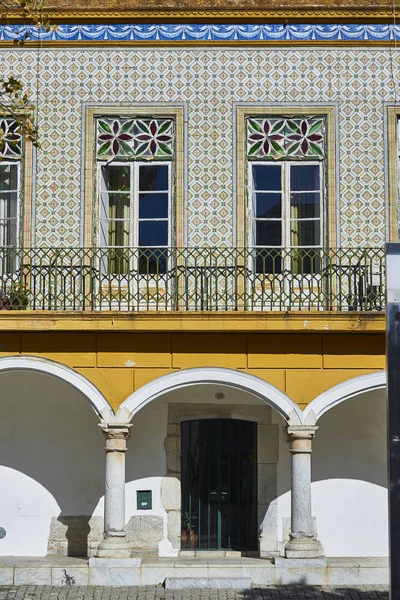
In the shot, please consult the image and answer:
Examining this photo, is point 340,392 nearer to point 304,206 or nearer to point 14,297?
point 304,206

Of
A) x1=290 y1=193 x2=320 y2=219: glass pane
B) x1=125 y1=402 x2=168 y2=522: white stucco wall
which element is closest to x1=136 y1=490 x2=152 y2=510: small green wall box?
x1=125 y1=402 x2=168 y2=522: white stucco wall

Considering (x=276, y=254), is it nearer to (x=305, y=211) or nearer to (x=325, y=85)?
(x=305, y=211)

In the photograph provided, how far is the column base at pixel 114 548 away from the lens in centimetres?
1146

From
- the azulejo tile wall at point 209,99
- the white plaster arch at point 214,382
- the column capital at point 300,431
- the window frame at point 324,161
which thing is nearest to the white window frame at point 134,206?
the azulejo tile wall at point 209,99

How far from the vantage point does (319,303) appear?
12.2m

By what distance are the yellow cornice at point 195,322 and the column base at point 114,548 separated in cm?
234

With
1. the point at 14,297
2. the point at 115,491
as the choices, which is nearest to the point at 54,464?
the point at 115,491

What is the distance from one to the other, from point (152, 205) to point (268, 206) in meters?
1.42

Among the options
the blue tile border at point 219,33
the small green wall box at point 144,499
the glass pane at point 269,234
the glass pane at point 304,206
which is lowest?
the small green wall box at point 144,499

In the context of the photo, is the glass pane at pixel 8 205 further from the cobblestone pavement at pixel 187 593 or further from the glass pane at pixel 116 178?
the cobblestone pavement at pixel 187 593

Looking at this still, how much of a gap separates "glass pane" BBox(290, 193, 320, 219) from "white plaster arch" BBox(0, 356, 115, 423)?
3.22m

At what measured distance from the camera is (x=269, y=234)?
1262 centimetres

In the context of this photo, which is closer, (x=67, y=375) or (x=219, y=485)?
(x=67, y=375)

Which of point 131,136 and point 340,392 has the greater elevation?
point 131,136
